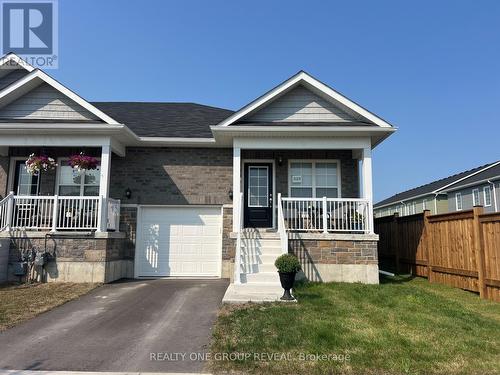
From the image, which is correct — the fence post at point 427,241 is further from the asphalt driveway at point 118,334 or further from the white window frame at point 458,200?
the white window frame at point 458,200

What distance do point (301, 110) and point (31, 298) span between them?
319 inches

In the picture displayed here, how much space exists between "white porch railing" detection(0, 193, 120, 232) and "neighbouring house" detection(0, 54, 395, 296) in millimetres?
33

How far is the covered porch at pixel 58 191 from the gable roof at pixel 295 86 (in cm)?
368

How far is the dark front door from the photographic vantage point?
1148 cm

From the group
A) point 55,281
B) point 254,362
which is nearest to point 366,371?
point 254,362

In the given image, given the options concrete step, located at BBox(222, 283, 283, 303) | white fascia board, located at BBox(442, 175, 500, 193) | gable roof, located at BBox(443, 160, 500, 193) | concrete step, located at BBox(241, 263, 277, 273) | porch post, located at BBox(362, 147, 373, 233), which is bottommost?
concrete step, located at BBox(222, 283, 283, 303)

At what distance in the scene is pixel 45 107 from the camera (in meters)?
10.9

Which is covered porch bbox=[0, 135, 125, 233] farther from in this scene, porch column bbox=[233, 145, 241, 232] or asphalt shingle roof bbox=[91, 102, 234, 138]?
porch column bbox=[233, 145, 241, 232]

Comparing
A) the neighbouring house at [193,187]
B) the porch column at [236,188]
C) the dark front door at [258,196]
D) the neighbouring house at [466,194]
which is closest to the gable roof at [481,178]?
the neighbouring house at [466,194]

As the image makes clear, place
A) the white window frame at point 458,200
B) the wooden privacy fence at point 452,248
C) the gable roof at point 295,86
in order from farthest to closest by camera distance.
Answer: the white window frame at point 458,200
the gable roof at point 295,86
the wooden privacy fence at point 452,248

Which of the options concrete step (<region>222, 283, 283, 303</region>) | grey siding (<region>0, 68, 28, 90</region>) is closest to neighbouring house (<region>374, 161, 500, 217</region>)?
concrete step (<region>222, 283, 283, 303</region>)

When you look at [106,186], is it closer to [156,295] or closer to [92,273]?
[92,273]

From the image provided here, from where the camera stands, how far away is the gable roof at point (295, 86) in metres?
10.4

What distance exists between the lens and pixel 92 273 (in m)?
9.52
